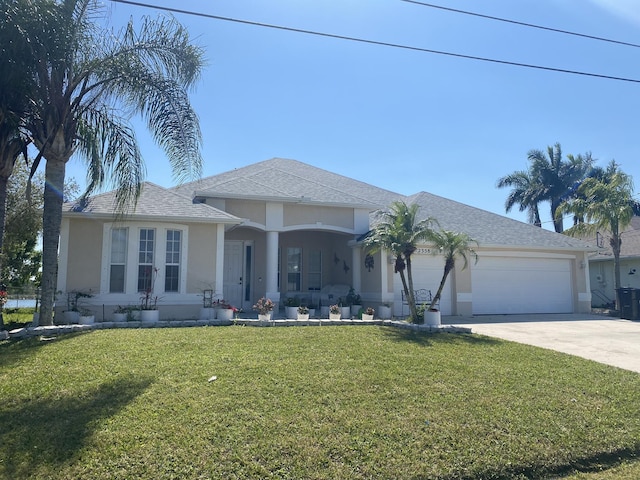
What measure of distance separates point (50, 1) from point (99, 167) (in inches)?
150

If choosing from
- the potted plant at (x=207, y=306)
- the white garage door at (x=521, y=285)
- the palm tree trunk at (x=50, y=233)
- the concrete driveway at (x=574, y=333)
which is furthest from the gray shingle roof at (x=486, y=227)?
the palm tree trunk at (x=50, y=233)

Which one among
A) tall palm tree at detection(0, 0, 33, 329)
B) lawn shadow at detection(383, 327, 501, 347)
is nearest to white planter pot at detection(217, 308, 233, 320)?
lawn shadow at detection(383, 327, 501, 347)

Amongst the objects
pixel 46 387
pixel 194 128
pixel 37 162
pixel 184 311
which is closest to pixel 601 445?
pixel 46 387

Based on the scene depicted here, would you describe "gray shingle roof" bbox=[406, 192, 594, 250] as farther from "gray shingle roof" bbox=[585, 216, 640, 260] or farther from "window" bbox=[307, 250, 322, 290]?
"gray shingle roof" bbox=[585, 216, 640, 260]

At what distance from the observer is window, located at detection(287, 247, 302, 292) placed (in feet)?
60.2

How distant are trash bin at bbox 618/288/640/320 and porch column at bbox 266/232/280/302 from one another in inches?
558

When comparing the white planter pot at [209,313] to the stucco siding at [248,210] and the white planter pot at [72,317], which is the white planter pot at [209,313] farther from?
the stucco siding at [248,210]

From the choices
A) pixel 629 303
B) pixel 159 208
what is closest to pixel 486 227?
pixel 629 303

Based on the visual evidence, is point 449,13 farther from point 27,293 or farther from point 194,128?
point 27,293

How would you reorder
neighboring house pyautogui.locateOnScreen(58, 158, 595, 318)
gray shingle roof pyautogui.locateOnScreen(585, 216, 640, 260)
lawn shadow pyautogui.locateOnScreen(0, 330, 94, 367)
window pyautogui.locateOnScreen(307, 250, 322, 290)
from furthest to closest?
gray shingle roof pyautogui.locateOnScreen(585, 216, 640, 260), window pyautogui.locateOnScreen(307, 250, 322, 290), neighboring house pyautogui.locateOnScreen(58, 158, 595, 318), lawn shadow pyautogui.locateOnScreen(0, 330, 94, 367)

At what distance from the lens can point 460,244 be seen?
41.6 feet

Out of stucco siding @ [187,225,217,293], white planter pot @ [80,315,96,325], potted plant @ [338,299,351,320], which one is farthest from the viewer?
potted plant @ [338,299,351,320]

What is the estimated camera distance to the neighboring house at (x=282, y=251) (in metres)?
13.1

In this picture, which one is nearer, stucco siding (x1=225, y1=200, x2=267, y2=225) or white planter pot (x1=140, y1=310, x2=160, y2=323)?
white planter pot (x1=140, y1=310, x2=160, y2=323)
